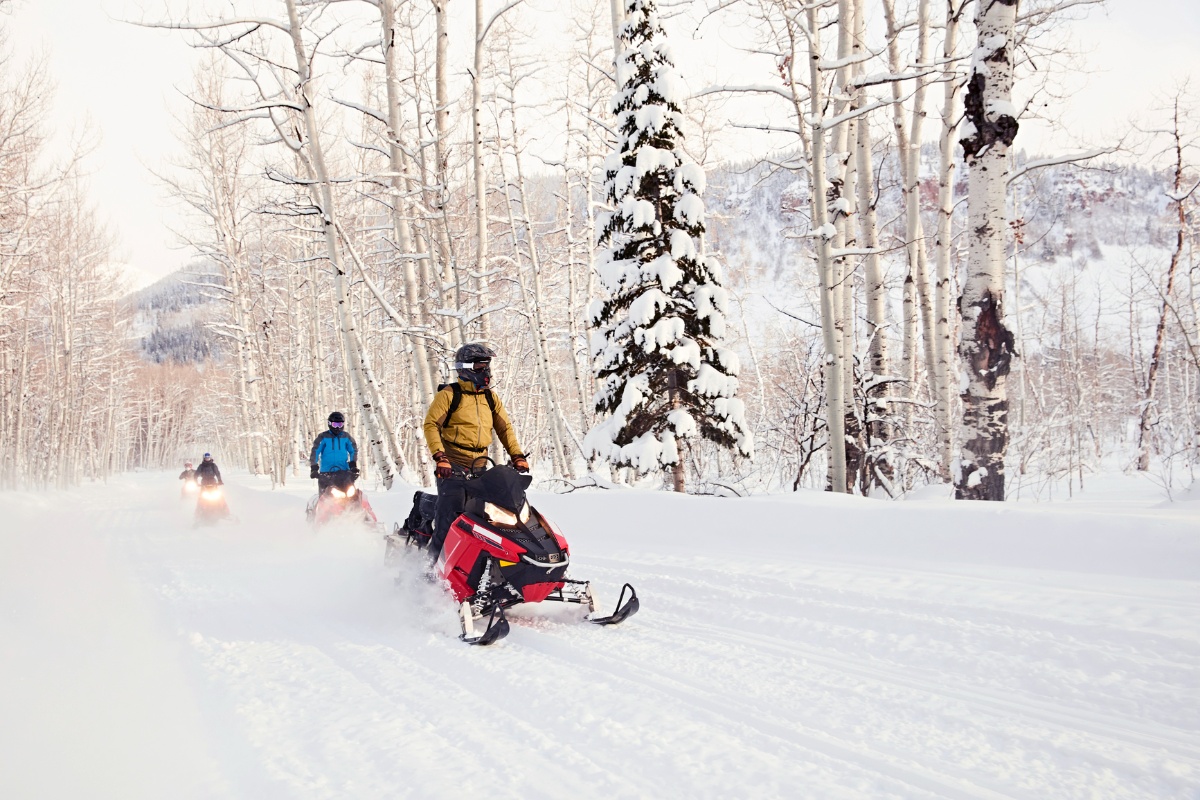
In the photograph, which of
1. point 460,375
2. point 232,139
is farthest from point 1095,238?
point 460,375

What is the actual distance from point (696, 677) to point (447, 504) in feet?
8.27

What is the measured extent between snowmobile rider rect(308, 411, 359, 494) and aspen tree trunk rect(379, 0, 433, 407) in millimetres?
3225

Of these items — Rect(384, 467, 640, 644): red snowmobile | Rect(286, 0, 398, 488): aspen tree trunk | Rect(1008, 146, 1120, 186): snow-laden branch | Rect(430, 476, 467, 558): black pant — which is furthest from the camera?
Rect(286, 0, 398, 488): aspen tree trunk

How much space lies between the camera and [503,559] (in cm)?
502

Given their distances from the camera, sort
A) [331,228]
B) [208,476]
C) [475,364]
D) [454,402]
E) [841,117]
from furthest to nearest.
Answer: [208,476] → [331,228] → [841,117] → [454,402] → [475,364]

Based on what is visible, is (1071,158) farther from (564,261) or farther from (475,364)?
(564,261)

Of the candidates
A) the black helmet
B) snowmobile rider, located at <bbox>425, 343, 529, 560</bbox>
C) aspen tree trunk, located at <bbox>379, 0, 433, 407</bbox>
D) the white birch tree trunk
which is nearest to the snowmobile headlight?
snowmobile rider, located at <bbox>425, 343, 529, 560</bbox>

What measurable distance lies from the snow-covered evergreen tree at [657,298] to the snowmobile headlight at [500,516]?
17.3 feet

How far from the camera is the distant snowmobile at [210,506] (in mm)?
13898

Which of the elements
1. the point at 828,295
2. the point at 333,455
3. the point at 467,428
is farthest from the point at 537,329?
the point at 467,428

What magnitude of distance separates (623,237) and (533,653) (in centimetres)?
790

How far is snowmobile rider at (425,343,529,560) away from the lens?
557 centimetres

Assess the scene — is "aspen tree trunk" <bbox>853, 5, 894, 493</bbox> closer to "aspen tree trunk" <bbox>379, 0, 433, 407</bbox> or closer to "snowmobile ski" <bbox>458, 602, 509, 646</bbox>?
"snowmobile ski" <bbox>458, 602, 509, 646</bbox>

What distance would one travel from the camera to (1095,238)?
435ft
